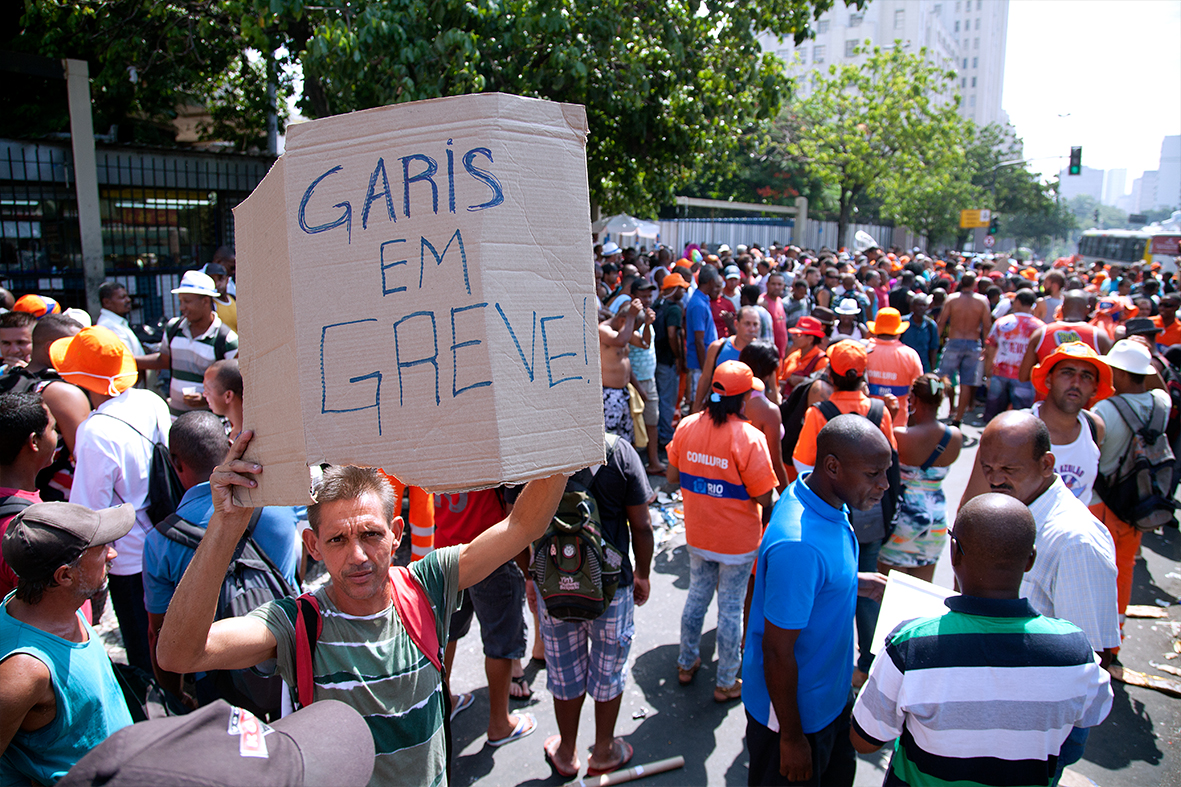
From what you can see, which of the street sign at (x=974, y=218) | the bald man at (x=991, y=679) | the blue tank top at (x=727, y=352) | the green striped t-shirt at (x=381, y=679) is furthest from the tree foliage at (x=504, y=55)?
the street sign at (x=974, y=218)

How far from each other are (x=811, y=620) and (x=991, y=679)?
740mm

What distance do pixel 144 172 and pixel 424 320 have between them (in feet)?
40.3

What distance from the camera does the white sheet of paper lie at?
87.4 inches

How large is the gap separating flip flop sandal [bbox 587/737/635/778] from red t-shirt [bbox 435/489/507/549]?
1.26 meters

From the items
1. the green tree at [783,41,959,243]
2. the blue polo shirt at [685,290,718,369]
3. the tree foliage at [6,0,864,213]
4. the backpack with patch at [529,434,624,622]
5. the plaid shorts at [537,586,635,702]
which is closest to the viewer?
the backpack with patch at [529,434,624,622]

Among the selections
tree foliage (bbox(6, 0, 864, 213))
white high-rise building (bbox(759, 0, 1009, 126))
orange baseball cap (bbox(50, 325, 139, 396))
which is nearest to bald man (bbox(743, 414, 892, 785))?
orange baseball cap (bbox(50, 325, 139, 396))

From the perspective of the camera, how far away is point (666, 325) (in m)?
8.03

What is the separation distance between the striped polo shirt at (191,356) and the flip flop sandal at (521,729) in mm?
3376

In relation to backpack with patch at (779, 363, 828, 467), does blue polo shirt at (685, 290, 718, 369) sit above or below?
above

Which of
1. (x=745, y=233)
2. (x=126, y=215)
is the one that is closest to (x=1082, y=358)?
(x=126, y=215)

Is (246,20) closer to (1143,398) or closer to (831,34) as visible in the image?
(1143,398)

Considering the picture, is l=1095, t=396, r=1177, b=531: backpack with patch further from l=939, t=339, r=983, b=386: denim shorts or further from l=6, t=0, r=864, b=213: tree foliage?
l=6, t=0, r=864, b=213: tree foliage

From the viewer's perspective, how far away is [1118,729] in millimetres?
3953

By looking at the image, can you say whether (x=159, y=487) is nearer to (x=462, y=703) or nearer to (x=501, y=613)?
(x=501, y=613)
